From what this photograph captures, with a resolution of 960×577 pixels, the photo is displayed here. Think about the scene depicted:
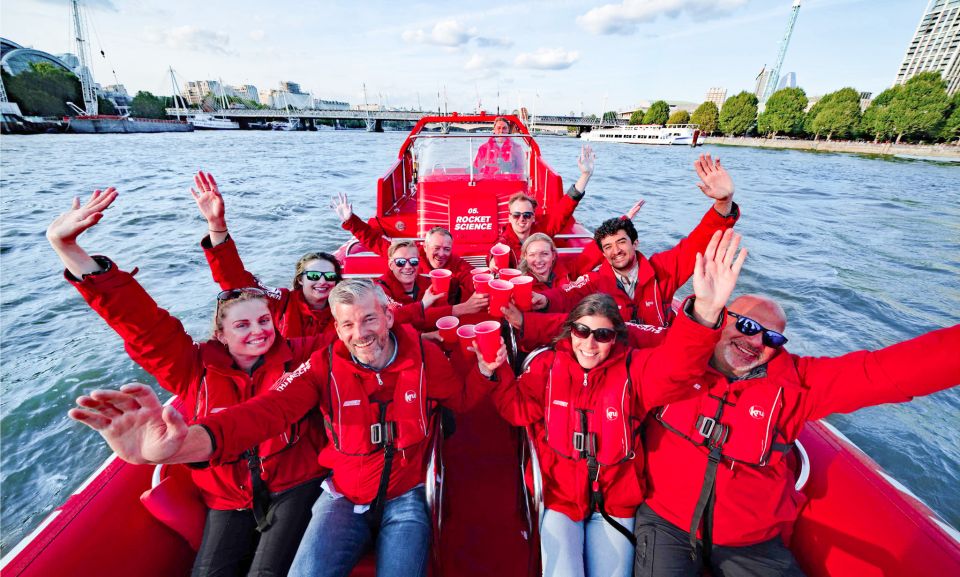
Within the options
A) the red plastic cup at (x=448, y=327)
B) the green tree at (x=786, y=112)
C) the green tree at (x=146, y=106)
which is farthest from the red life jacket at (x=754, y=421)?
the green tree at (x=146, y=106)

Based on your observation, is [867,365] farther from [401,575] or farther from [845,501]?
[401,575]

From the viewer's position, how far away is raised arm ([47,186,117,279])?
165cm

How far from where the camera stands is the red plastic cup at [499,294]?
7.16 ft

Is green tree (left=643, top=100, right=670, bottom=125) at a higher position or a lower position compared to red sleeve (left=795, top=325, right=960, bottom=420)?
higher

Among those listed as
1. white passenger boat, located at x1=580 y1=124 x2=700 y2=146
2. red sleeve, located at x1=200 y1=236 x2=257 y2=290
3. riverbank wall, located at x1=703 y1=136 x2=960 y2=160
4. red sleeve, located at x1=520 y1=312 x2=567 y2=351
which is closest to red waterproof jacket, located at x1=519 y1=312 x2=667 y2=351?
red sleeve, located at x1=520 y1=312 x2=567 y2=351

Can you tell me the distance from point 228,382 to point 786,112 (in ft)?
198

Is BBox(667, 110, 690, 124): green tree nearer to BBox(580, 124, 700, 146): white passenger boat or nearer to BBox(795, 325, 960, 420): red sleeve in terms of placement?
BBox(580, 124, 700, 146): white passenger boat

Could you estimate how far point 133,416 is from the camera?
1303 mm

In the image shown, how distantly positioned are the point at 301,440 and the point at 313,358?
43cm

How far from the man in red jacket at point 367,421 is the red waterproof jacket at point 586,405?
21cm

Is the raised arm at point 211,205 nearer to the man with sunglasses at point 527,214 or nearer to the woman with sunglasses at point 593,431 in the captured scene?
the woman with sunglasses at point 593,431

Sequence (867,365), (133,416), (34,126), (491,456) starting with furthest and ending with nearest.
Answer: (34,126) < (491,456) < (867,365) < (133,416)

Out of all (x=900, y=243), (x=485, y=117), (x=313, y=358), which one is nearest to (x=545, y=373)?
(x=313, y=358)

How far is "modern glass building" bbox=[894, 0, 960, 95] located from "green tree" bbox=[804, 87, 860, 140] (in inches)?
2313
